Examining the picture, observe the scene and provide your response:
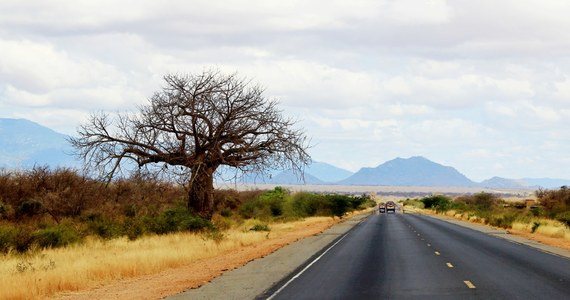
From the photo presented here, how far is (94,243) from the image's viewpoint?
115ft

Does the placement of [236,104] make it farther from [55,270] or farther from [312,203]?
[312,203]

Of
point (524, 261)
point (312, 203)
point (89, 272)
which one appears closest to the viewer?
point (89, 272)

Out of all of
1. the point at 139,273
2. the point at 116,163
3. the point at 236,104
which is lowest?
the point at 139,273

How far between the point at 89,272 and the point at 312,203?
242 ft

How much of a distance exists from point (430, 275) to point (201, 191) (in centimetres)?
2252

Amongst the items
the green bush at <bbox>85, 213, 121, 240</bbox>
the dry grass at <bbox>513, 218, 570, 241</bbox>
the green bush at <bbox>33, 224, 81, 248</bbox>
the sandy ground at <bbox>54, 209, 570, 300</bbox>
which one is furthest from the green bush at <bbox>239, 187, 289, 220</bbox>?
the sandy ground at <bbox>54, 209, 570, 300</bbox>

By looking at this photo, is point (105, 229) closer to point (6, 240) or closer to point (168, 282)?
point (6, 240)

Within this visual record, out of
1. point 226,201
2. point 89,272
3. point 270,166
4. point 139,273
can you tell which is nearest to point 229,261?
point 139,273

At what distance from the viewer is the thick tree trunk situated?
133 feet

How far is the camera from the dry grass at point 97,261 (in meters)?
19.6

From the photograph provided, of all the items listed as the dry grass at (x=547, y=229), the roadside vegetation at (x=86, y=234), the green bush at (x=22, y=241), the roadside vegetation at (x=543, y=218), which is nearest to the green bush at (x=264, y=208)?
the roadside vegetation at (x=86, y=234)

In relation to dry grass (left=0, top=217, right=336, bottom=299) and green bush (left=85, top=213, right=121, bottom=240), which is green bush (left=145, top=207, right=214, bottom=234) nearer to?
dry grass (left=0, top=217, right=336, bottom=299)

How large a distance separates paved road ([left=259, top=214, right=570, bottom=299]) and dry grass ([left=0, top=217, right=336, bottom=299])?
5.14 meters

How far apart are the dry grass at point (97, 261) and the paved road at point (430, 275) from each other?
514 cm
